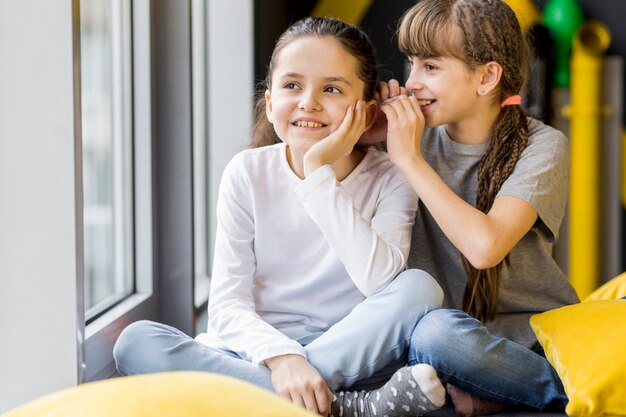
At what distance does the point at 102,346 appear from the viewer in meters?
1.47

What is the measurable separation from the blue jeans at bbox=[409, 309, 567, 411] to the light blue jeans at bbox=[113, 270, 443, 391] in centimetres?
3

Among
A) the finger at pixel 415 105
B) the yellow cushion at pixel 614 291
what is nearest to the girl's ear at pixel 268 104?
the finger at pixel 415 105

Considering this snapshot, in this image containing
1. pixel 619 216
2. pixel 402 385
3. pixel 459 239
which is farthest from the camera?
pixel 619 216

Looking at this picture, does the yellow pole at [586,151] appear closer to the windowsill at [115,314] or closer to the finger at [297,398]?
the windowsill at [115,314]

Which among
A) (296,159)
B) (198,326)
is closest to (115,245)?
(198,326)

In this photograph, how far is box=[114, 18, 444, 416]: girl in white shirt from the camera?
1274mm

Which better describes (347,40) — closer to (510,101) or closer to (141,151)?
(510,101)

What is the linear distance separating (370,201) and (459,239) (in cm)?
16

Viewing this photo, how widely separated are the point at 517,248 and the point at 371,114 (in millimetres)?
349

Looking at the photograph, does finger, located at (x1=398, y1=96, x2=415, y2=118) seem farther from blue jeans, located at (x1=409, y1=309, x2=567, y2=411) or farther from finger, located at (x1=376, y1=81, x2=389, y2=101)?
blue jeans, located at (x1=409, y1=309, x2=567, y2=411)

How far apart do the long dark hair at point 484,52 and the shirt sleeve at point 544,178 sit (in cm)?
2

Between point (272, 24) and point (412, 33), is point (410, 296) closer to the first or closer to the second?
point (412, 33)

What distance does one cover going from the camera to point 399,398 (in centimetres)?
120

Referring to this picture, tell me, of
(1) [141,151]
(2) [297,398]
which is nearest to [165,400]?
(2) [297,398]
